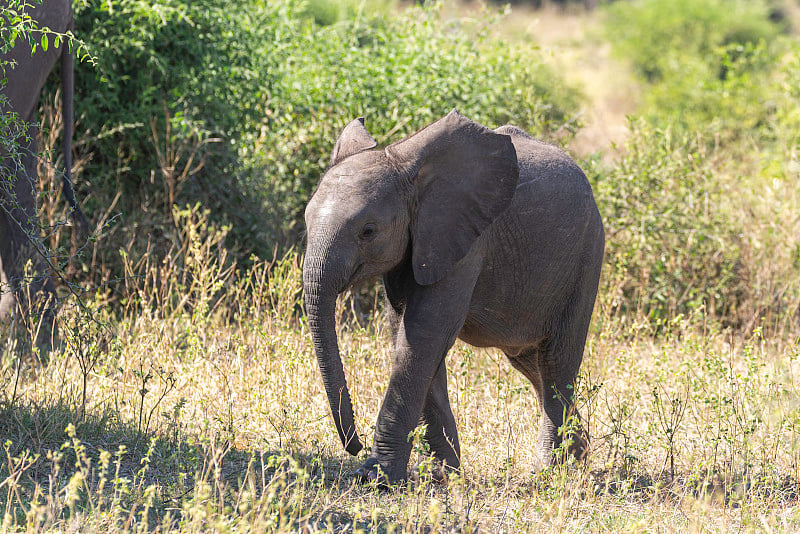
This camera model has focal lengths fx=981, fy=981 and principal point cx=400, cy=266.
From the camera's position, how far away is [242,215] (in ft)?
26.9

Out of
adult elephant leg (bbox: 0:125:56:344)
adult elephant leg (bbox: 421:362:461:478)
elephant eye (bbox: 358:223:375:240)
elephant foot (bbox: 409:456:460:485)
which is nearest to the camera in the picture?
elephant eye (bbox: 358:223:375:240)

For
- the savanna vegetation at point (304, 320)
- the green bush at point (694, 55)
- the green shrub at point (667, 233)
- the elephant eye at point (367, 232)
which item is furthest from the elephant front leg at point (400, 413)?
the green bush at point (694, 55)

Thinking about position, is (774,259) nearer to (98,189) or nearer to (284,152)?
(284,152)

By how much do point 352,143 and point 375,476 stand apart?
1.51 metres

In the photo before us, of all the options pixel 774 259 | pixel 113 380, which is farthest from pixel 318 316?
pixel 774 259

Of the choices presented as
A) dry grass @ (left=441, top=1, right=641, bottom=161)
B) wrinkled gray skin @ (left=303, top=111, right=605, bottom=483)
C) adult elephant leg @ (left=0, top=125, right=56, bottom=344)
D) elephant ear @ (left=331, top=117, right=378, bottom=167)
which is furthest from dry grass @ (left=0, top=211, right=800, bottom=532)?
dry grass @ (left=441, top=1, right=641, bottom=161)

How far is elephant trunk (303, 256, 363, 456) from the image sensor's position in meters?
3.95

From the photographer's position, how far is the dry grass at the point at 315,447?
4.03 m

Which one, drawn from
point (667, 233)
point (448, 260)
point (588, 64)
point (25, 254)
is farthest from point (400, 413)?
point (588, 64)

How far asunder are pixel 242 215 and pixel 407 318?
4.15 meters

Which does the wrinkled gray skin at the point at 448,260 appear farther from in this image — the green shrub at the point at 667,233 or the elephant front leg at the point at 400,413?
the green shrub at the point at 667,233

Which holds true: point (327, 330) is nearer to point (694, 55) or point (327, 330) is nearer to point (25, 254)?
point (25, 254)

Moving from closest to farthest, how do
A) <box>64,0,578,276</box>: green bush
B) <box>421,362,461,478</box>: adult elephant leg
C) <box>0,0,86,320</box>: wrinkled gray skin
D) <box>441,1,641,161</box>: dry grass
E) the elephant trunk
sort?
the elephant trunk → <box>421,362,461,478</box>: adult elephant leg → <box>0,0,86,320</box>: wrinkled gray skin → <box>64,0,578,276</box>: green bush → <box>441,1,641,161</box>: dry grass

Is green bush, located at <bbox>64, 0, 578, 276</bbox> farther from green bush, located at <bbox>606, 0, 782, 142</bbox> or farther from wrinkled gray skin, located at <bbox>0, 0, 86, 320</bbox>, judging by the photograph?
green bush, located at <bbox>606, 0, 782, 142</bbox>
